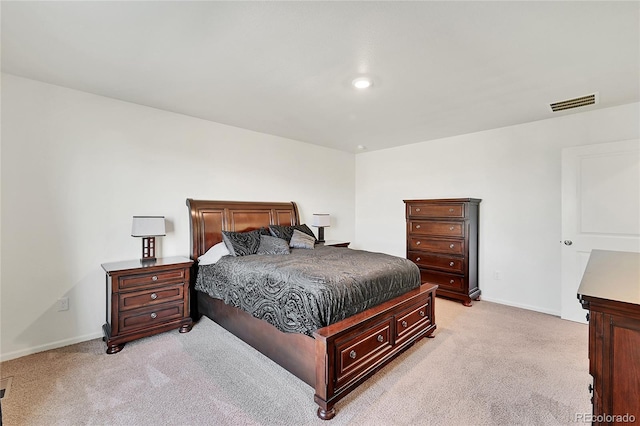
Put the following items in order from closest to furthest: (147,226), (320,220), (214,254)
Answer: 1. (147,226)
2. (214,254)
3. (320,220)

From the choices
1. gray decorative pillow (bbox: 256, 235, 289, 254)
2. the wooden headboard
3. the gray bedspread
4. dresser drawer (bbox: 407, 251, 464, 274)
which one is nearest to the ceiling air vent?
dresser drawer (bbox: 407, 251, 464, 274)

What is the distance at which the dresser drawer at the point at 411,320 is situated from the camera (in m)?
2.52

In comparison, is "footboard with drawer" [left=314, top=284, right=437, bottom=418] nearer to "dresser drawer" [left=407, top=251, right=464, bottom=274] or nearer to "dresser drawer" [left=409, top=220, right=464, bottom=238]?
"dresser drawer" [left=407, top=251, right=464, bottom=274]

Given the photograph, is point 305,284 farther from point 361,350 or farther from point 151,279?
point 151,279

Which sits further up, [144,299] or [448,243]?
[448,243]

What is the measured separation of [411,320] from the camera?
267 centimetres

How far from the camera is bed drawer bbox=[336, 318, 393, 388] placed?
77.2 inches

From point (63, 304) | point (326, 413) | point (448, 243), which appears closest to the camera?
point (326, 413)

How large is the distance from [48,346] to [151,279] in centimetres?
108

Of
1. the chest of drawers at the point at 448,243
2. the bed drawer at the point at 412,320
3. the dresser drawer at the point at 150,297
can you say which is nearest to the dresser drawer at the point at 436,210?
the chest of drawers at the point at 448,243

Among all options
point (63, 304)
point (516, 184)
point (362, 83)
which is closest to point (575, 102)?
point (516, 184)

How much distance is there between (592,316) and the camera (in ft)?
3.76

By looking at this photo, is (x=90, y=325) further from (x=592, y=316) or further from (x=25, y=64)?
(x=592, y=316)

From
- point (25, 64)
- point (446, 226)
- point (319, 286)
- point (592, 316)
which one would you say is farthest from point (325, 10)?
point (446, 226)
